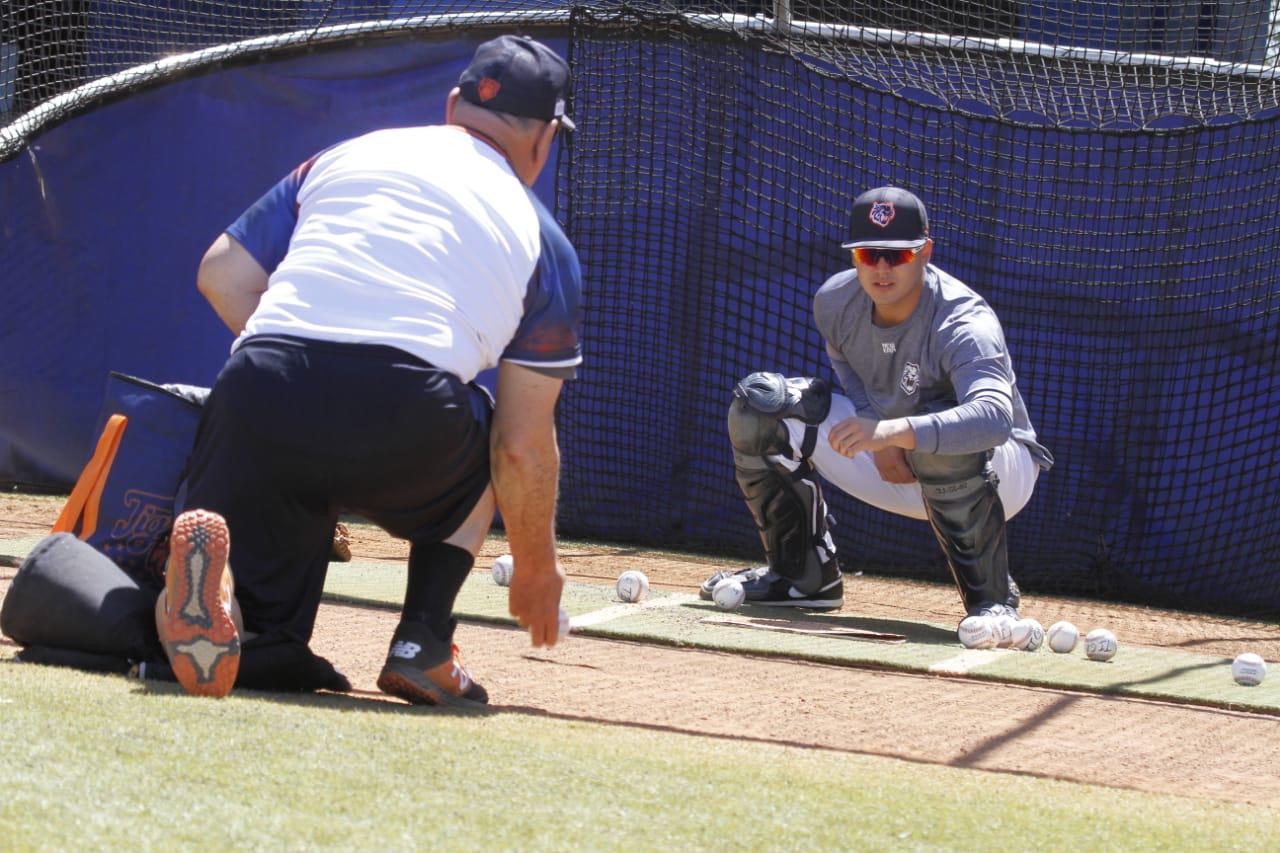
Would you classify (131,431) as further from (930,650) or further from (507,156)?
(930,650)

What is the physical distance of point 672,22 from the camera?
789 cm

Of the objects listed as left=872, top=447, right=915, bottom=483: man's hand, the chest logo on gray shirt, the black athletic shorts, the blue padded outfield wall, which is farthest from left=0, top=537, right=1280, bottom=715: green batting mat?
the blue padded outfield wall

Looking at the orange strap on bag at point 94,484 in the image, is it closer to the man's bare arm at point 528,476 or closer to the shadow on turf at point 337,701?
the shadow on turf at point 337,701

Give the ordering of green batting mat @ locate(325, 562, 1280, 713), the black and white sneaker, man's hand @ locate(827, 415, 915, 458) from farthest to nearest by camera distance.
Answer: the black and white sneaker → man's hand @ locate(827, 415, 915, 458) → green batting mat @ locate(325, 562, 1280, 713)

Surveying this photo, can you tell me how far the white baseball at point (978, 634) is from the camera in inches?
201

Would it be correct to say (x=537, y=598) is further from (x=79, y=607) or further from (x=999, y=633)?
(x=999, y=633)

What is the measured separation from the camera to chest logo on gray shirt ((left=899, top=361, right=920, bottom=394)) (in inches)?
210

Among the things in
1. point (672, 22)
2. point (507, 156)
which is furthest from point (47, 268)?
point (507, 156)

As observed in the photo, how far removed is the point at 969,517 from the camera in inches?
205

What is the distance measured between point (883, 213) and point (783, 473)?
1039mm

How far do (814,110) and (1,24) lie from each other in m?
4.92

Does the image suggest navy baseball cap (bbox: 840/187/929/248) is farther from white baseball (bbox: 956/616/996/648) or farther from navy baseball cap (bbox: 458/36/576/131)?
navy baseball cap (bbox: 458/36/576/131)

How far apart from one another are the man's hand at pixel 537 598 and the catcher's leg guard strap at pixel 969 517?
6.98ft

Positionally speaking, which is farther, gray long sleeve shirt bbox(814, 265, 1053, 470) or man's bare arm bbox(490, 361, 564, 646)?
gray long sleeve shirt bbox(814, 265, 1053, 470)
